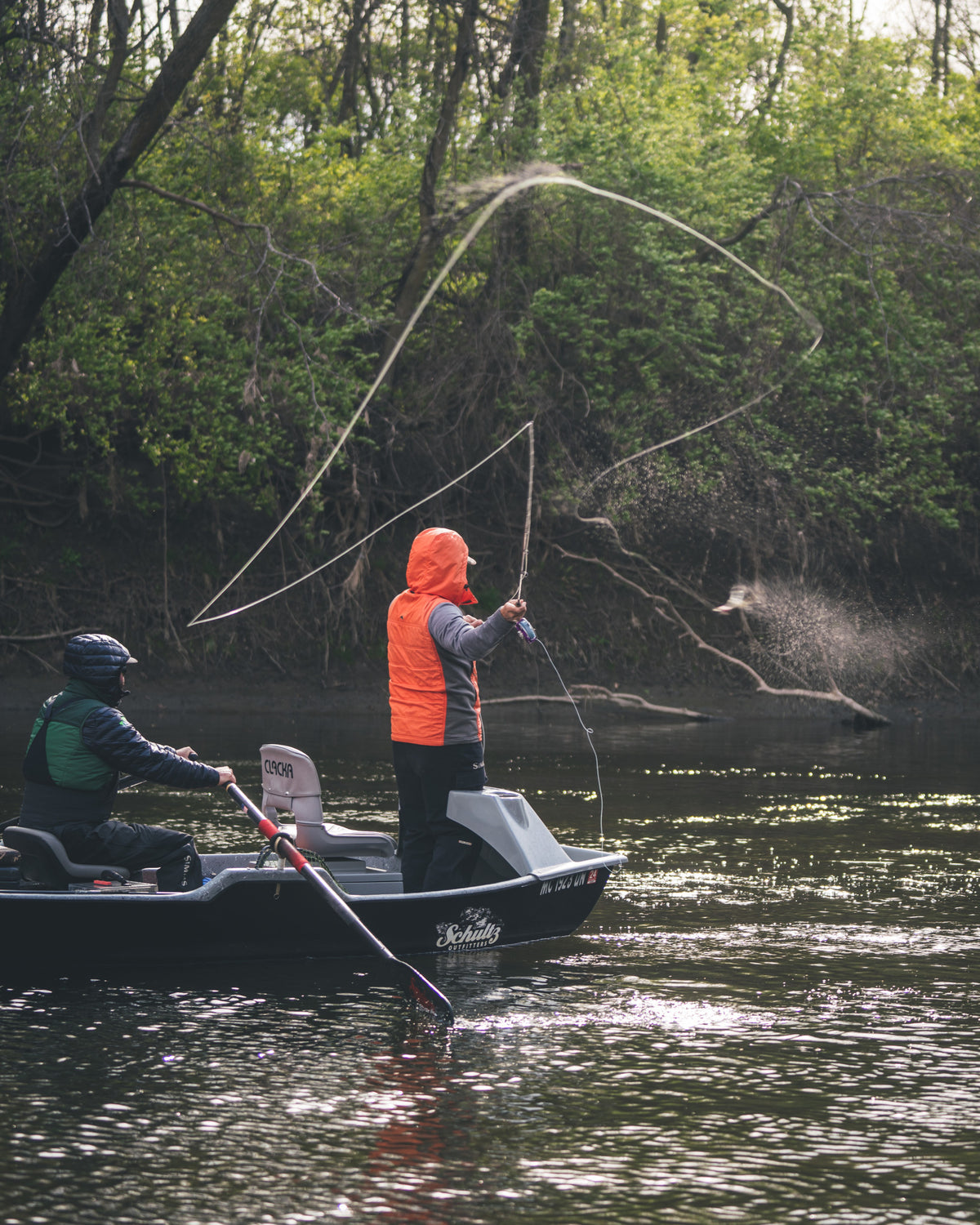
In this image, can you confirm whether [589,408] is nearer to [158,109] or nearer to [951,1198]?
[158,109]

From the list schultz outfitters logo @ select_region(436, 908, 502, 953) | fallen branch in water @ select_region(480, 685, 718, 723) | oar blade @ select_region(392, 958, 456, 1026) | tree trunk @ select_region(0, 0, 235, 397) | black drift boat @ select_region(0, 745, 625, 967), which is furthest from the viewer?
fallen branch in water @ select_region(480, 685, 718, 723)

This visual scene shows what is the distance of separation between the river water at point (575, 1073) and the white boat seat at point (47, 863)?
322mm

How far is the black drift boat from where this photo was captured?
6.73 metres

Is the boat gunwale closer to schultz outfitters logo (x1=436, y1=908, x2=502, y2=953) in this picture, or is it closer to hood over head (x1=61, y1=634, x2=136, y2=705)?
Answer: schultz outfitters logo (x1=436, y1=908, x2=502, y2=953)

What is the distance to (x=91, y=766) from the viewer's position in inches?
272

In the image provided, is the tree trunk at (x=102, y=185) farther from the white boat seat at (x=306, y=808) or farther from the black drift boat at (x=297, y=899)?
the black drift boat at (x=297, y=899)

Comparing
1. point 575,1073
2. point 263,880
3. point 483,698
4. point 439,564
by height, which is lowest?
point 575,1073

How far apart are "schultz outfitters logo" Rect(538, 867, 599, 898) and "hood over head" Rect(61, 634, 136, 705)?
2.04 metres

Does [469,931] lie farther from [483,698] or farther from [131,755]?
[483,698]

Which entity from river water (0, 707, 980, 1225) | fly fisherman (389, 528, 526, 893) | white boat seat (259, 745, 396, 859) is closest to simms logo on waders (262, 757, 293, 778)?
white boat seat (259, 745, 396, 859)

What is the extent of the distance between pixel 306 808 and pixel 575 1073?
100 inches

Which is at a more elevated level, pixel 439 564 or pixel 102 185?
pixel 102 185

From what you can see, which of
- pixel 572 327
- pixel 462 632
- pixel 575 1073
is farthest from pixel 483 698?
pixel 575 1073

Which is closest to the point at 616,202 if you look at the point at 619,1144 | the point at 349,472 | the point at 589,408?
the point at 589,408
